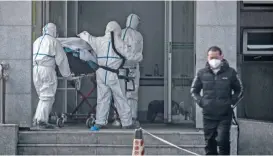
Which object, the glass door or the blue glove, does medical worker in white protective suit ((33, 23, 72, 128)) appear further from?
the glass door

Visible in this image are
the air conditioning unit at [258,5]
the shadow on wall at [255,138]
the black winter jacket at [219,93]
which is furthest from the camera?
the air conditioning unit at [258,5]

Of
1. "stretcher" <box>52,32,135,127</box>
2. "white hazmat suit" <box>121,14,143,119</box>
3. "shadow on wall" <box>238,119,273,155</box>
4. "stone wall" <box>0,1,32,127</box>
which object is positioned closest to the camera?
"shadow on wall" <box>238,119,273,155</box>

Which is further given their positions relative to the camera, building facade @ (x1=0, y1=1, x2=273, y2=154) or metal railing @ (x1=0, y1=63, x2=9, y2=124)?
building facade @ (x1=0, y1=1, x2=273, y2=154)

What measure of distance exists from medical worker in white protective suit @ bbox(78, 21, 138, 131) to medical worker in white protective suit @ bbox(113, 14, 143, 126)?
0.39m

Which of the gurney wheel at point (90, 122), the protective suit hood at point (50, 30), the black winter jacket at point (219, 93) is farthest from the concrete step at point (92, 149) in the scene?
the protective suit hood at point (50, 30)

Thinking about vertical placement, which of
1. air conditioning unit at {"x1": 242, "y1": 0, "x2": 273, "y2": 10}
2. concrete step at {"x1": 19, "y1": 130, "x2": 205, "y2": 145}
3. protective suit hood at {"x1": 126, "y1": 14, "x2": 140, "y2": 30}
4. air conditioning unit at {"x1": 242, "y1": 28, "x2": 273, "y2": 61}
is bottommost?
concrete step at {"x1": 19, "y1": 130, "x2": 205, "y2": 145}

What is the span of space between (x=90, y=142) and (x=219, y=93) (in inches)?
114

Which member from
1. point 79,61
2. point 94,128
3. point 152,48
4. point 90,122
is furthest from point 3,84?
point 152,48

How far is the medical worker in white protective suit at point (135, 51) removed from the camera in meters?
14.3

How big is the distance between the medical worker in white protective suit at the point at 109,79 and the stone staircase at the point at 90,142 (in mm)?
820

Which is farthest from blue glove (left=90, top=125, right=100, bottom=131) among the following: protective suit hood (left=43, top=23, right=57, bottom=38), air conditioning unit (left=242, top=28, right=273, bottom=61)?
air conditioning unit (left=242, top=28, right=273, bottom=61)

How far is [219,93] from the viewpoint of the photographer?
Answer: 35.9 ft

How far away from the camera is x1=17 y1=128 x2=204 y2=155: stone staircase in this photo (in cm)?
1284

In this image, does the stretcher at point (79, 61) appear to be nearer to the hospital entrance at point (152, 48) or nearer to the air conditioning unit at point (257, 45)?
the hospital entrance at point (152, 48)
